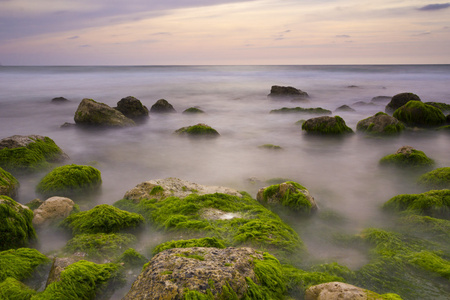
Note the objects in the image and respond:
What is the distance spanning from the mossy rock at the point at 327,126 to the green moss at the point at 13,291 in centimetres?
979

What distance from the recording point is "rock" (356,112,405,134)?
1062 cm

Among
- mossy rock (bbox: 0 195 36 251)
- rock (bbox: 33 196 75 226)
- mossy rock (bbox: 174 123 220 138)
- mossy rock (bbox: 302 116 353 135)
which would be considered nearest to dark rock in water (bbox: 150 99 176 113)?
mossy rock (bbox: 174 123 220 138)

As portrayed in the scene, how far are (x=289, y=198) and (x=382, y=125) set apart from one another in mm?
7564

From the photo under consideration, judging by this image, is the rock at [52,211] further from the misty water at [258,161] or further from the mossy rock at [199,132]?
the mossy rock at [199,132]

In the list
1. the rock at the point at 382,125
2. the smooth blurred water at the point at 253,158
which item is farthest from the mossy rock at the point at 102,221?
the rock at the point at 382,125

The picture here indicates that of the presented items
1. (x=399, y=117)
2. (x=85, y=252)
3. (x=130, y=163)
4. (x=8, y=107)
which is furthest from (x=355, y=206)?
(x=8, y=107)

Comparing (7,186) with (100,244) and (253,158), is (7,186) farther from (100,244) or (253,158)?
(253,158)

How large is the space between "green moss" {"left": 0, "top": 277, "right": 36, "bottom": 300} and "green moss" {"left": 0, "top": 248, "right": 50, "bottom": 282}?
0.16m

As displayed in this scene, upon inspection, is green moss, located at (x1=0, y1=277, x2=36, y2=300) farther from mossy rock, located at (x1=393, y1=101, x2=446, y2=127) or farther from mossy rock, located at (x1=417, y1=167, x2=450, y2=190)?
mossy rock, located at (x1=393, y1=101, x2=446, y2=127)

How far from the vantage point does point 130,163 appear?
8383mm

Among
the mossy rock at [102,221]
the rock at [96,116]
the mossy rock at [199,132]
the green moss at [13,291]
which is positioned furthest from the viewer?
the rock at [96,116]

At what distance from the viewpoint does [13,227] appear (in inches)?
149

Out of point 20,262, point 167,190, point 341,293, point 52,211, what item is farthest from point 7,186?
point 341,293

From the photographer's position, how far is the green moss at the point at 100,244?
3721 mm
